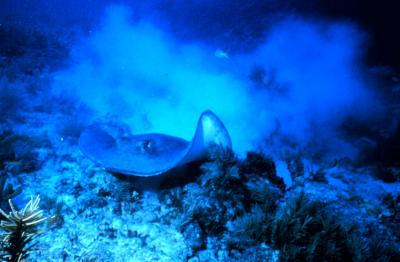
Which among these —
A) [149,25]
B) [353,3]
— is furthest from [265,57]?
[149,25]

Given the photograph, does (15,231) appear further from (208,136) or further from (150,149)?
(208,136)

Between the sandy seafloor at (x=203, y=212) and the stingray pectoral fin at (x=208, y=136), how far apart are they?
22cm

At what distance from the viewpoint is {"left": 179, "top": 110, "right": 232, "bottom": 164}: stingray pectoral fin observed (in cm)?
346

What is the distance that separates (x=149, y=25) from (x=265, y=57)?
397 inches

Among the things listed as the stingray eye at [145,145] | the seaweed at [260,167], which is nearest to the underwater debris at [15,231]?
the stingray eye at [145,145]

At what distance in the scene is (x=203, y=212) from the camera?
3250 mm

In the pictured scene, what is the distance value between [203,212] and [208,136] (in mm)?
1265

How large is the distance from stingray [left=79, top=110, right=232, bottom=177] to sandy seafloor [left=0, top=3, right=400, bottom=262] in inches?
15.9

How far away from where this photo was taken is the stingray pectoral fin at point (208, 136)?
11.3ft

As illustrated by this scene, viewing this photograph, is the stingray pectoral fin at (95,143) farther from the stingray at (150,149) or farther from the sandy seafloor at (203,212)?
the sandy seafloor at (203,212)

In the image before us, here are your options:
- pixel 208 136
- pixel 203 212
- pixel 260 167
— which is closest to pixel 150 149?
pixel 208 136

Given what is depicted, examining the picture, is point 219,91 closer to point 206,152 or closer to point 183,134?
point 183,134

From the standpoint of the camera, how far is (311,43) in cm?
1391

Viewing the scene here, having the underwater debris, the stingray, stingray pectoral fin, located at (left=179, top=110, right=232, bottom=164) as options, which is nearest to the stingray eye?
the stingray
